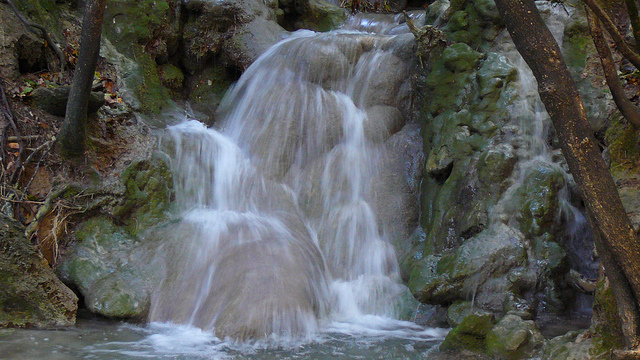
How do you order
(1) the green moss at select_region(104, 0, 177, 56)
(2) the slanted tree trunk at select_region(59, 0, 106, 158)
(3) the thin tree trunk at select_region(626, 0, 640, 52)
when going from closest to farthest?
(3) the thin tree trunk at select_region(626, 0, 640, 52) → (2) the slanted tree trunk at select_region(59, 0, 106, 158) → (1) the green moss at select_region(104, 0, 177, 56)

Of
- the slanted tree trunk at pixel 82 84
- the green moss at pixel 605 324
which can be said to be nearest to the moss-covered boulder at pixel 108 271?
the slanted tree trunk at pixel 82 84

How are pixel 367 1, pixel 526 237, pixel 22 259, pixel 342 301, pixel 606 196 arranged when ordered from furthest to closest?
pixel 367 1
pixel 342 301
pixel 526 237
pixel 22 259
pixel 606 196

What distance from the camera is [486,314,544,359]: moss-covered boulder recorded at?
4277mm

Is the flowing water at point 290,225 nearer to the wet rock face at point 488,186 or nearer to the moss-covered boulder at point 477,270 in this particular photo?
the wet rock face at point 488,186

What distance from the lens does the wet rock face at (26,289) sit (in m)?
4.95

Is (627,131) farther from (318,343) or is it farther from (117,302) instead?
(117,302)

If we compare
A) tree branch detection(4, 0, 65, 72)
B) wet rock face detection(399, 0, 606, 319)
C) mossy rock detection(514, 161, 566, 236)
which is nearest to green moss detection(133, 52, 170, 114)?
tree branch detection(4, 0, 65, 72)

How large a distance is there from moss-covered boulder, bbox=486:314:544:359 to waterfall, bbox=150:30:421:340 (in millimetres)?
1675

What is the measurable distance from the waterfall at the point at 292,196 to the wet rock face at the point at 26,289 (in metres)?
0.95

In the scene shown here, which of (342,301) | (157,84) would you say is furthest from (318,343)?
(157,84)

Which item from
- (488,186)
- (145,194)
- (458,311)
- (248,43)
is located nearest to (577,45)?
(488,186)

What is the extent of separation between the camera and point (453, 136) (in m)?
6.53

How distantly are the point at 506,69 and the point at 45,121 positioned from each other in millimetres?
5945

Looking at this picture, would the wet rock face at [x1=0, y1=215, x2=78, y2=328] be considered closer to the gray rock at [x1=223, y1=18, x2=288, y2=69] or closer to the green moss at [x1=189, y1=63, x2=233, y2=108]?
the green moss at [x1=189, y1=63, x2=233, y2=108]
